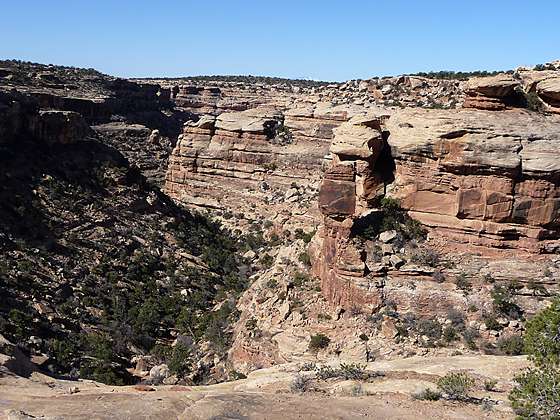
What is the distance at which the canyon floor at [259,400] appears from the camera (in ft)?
43.2

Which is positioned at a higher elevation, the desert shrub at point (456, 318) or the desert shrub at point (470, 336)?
the desert shrub at point (456, 318)

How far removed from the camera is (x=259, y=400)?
1472 cm

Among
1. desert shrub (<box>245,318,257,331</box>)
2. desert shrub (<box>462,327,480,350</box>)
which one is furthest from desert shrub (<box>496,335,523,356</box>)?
desert shrub (<box>245,318,257,331</box>)

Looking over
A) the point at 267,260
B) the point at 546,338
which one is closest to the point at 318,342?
the point at 546,338

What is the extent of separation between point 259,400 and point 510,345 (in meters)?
12.7

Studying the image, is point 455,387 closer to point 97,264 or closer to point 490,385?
point 490,385

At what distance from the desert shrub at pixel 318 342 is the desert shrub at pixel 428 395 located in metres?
9.38

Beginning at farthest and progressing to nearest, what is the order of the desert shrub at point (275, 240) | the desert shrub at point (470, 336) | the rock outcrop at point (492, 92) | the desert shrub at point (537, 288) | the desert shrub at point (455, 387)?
the desert shrub at point (275, 240)
the rock outcrop at point (492, 92)
the desert shrub at point (537, 288)
the desert shrub at point (470, 336)
the desert shrub at point (455, 387)

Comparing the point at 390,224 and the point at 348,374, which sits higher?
the point at 390,224

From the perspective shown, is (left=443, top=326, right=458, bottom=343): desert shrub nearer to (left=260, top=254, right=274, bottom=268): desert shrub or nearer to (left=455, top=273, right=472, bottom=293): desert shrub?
(left=455, top=273, right=472, bottom=293): desert shrub

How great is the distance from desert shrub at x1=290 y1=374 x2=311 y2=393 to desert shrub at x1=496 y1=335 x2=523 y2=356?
992cm

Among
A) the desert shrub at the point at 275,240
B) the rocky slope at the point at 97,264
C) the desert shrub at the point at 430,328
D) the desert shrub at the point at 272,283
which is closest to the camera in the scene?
the desert shrub at the point at 430,328

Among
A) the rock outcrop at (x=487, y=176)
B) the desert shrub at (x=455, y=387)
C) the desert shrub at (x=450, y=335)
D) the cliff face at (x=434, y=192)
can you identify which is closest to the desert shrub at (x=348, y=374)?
the desert shrub at (x=455, y=387)

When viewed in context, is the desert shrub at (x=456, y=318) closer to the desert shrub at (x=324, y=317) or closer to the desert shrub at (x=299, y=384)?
the desert shrub at (x=324, y=317)
